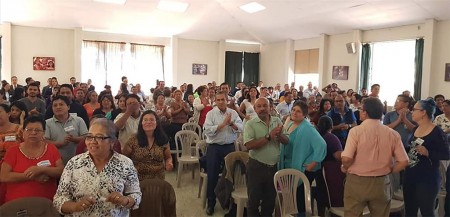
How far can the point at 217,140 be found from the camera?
12.7 feet

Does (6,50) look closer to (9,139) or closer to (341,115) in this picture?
(9,139)

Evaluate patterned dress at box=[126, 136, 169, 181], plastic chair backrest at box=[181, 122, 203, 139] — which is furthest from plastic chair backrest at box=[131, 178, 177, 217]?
plastic chair backrest at box=[181, 122, 203, 139]

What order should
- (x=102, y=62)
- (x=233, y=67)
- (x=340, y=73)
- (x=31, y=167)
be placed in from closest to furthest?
(x=31, y=167), (x=340, y=73), (x=102, y=62), (x=233, y=67)

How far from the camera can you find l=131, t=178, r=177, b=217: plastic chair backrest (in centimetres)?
238

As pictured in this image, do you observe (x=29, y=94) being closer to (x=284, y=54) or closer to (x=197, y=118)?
(x=197, y=118)

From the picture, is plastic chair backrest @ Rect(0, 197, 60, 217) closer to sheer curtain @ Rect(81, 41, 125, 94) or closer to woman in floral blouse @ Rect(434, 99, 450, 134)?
woman in floral blouse @ Rect(434, 99, 450, 134)

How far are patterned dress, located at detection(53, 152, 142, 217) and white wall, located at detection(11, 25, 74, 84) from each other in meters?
11.4

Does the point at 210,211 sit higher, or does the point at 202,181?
the point at 202,181

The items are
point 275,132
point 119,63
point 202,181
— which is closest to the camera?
point 275,132

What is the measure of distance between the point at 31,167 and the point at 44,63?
427 inches

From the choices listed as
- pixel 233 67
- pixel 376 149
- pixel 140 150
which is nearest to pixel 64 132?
pixel 140 150

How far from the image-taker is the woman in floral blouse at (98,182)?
1873 millimetres

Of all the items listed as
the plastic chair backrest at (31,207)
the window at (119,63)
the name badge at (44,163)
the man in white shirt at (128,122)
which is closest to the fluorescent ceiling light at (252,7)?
the window at (119,63)

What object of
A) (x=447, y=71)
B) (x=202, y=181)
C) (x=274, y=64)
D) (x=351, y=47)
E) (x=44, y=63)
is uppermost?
(x=351, y=47)
